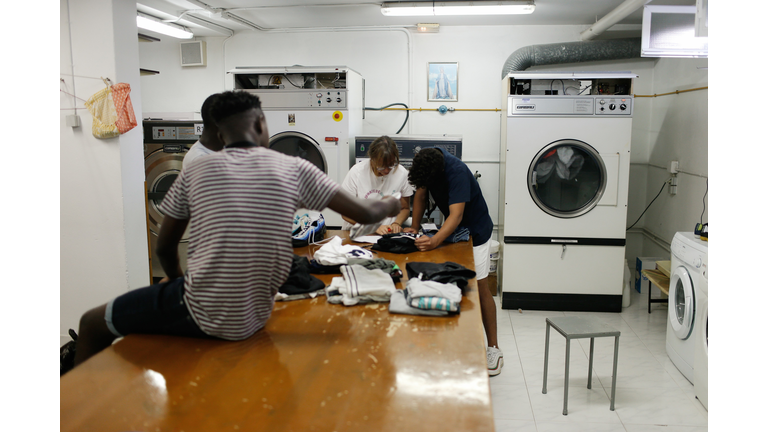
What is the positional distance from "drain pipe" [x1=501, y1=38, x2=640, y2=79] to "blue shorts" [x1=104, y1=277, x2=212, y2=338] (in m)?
4.25

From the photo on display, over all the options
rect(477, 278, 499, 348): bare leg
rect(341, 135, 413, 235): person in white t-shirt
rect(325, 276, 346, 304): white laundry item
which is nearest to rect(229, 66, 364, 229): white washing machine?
rect(341, 135, 413, 235): person in white t-shirt

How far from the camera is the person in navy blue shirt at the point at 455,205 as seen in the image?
2.70 metres

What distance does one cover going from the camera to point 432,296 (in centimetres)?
176

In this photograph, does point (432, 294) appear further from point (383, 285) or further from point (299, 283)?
point (299, 283)

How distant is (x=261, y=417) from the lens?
114cm

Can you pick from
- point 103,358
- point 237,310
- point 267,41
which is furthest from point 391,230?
point 267,41

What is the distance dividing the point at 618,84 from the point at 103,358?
4.36 meters

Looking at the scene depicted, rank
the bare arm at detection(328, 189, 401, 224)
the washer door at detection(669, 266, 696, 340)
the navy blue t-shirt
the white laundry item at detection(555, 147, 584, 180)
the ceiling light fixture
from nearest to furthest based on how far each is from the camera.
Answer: the bare arm at detection(328, 189, 401, 224) < the navy blue t-shirt < the washer door at detection(669, 266, 696, 340) < the white laundry item at detection(555, 147, 584, 180) < the ceiling light fixture

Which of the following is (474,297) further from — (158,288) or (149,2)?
(149,2)

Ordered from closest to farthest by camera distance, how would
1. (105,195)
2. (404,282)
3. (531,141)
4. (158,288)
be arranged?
(158,288) → (404,282) → (105,195) → (531,141)

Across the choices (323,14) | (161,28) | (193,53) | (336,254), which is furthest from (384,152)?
(193,53)

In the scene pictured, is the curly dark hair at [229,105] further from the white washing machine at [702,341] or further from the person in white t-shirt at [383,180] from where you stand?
the white washing machine at [702,341]

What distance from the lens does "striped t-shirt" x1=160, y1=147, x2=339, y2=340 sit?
1314 millimetres

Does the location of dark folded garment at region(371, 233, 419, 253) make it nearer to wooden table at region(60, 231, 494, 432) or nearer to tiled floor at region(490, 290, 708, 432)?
wooden table at region(60, 231, 494, 432)
